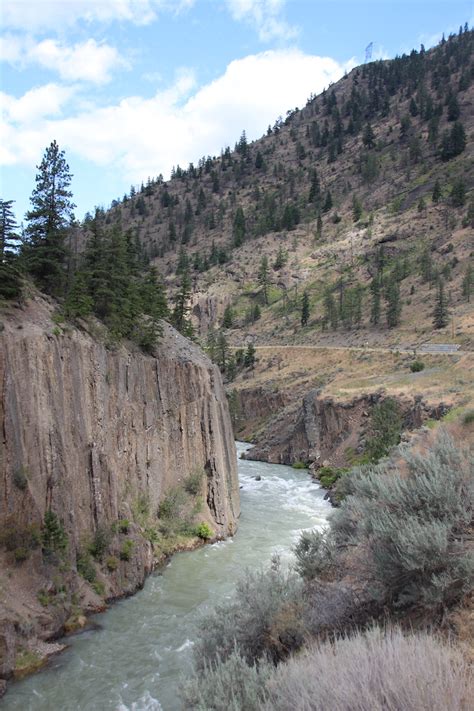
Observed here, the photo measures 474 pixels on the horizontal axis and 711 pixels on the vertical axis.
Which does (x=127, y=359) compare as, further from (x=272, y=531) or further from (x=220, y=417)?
(x=272, y=531)

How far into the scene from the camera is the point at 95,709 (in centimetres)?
1166

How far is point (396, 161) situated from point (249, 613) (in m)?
132

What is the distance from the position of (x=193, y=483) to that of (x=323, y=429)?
1088 inches

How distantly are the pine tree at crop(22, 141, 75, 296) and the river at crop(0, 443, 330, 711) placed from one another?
42.3ft

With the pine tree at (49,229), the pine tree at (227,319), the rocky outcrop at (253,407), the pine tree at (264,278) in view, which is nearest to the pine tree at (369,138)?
the pine tree at (264,278)

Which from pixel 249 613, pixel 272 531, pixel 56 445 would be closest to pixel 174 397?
pixel 272 531

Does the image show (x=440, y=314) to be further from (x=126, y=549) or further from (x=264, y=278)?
(x=126, y=549)

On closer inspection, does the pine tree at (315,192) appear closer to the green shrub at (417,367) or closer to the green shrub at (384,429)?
the green shrub at (417,367)

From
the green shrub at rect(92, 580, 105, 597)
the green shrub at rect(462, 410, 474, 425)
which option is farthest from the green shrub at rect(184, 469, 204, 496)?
the green shrub at rect(462, 410, 474, 425)

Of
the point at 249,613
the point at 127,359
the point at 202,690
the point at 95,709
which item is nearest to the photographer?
the point at 202,690

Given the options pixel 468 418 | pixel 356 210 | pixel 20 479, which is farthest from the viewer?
pixel 356 210

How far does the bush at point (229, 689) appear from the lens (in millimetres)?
6289

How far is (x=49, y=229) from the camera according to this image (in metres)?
24.9

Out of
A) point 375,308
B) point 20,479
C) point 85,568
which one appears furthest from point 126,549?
point 375,308
